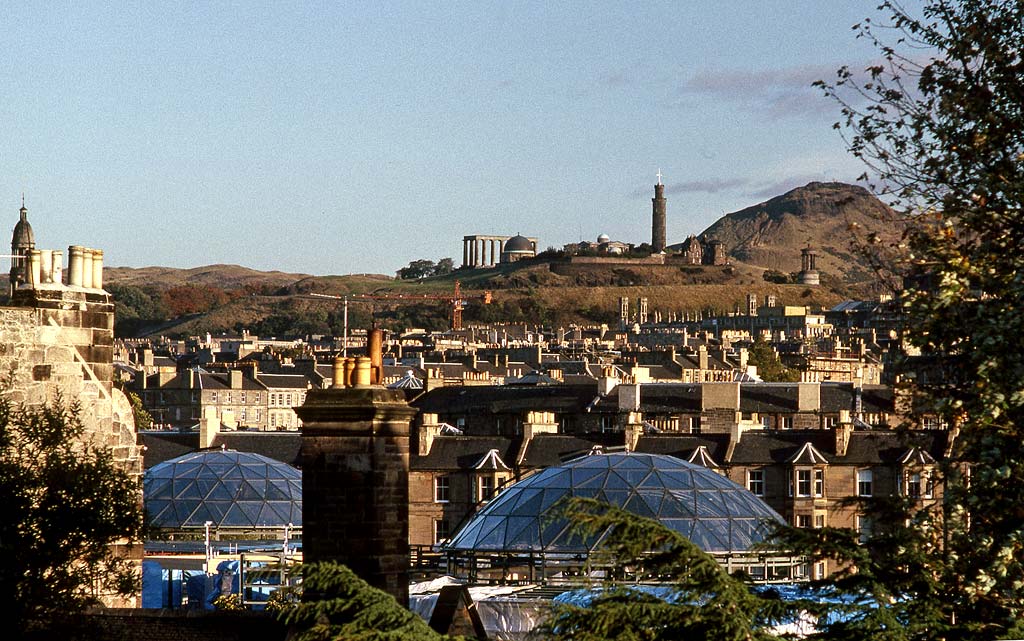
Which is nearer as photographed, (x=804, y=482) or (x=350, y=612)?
(x=350, y=612)

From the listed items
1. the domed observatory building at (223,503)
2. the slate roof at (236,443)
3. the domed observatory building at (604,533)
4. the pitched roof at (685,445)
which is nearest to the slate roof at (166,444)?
the slate roof at (236,443)

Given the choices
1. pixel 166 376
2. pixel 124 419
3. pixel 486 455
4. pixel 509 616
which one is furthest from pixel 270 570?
pixel 166 376

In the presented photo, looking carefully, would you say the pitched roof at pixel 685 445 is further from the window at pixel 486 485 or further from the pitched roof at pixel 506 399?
the pitched roof at pixel 506 399

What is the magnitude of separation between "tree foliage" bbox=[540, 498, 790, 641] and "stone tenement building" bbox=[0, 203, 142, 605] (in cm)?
638

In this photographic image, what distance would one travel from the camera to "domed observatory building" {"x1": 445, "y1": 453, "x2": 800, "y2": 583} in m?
31.9

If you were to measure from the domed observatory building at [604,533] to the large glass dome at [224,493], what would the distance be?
10974 millimetres

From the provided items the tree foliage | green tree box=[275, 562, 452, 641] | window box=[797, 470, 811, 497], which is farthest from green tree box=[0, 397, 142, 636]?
window box=[797, 470, 811, 497]

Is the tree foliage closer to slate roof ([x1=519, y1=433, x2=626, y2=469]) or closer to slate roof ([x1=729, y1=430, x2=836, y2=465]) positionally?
slate roof ([x1=519, y1=433, x2=626, y2=469])

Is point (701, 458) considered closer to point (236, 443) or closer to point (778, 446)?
point (778, 446)

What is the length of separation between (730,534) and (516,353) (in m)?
134

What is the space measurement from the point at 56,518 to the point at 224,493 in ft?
101

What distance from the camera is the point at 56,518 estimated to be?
17.1 metres

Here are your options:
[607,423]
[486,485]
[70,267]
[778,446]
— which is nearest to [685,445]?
[778,446]

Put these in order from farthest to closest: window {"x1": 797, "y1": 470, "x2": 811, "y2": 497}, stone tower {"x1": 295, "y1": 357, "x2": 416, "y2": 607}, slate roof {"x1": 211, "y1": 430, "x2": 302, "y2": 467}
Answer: slate roof {"x1": 211, "y1": 430, "x2": 302, "y2": 467} → window {"x1": 797, "y1": 470, "x2": 811, "y2": 497} → stone tower {"x1": 295, "y1": 357, "x2": 416, "y2": 607}
